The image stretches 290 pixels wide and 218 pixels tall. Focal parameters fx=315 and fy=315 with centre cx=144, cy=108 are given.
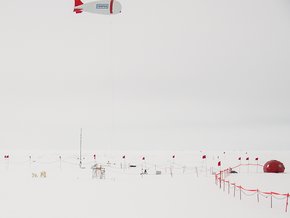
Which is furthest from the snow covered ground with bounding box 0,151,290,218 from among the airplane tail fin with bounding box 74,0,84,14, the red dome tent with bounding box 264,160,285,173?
the airplane tail fin with bounding box 74,0,84,14

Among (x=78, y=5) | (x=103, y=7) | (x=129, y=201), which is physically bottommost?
(x=129, y=201)

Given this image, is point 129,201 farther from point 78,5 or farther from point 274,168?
point 274,168

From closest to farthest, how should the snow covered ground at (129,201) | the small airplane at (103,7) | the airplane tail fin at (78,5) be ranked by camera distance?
the snow covered ground at (129,201) < the small airplane at (103,7) < the airplane tail fin at (78,5)

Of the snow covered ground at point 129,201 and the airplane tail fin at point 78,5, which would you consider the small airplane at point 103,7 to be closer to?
the airplane tail fin at point 78,5

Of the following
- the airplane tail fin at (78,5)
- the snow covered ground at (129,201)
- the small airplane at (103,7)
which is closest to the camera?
the snow covered ground at (129,201)

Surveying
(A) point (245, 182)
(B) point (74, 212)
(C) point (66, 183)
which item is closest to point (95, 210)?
(B) point (74, 212)

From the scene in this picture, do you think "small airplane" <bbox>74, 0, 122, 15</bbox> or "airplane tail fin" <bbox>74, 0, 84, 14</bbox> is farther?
"airplane tail fin" <bbox>74, 0, 84, 14</bbox>

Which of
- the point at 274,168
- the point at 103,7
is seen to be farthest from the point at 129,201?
the point at 274,168

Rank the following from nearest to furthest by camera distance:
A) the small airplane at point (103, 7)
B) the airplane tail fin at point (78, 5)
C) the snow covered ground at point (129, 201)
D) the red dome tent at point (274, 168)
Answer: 1. the snow covered ground at point (129, 201)
2. the small airplane at point (103, 7)
3. the airplane tail fin at point (78, 5)
4. the red dome tent at point (274, 168)

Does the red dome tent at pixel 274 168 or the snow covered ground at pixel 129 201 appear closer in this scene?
the snow covered ground at pixel 129 201

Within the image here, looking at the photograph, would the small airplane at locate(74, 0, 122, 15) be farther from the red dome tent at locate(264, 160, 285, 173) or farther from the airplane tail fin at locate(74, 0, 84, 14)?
the red dome tent at locate(264, 160, 285, 173)

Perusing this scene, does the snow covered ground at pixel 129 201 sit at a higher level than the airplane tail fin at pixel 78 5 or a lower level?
lower

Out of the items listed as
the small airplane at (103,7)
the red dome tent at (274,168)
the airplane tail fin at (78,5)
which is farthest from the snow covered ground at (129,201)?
the airplane tail fin at (78,5)

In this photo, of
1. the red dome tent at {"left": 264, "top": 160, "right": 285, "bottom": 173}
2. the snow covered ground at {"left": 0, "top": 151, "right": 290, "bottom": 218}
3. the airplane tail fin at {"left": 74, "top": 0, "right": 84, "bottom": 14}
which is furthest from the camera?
the red dome tent at {"left": 264, "top": 160, "right": 285, "bottom": 173}
